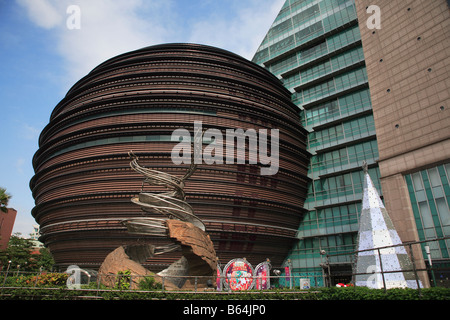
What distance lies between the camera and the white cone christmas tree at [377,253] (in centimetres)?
1648

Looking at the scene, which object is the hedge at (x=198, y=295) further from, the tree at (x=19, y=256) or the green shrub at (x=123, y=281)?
the tree at (x=19, y=256)

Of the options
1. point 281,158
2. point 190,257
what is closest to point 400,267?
point 190,257

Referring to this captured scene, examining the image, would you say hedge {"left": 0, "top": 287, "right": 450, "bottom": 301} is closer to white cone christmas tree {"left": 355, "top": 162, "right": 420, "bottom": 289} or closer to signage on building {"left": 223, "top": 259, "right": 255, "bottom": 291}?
white cone christmas tree {"left": 355, "top": 162, "right": 420, "bottom": 289}

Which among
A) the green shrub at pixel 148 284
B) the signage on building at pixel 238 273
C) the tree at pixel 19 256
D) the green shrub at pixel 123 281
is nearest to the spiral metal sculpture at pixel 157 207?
the green shrub at pixel 148 284

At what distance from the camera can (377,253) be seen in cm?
1769

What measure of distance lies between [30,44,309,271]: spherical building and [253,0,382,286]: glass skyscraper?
119 inches

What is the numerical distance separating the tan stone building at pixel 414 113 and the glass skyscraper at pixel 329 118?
6365mm

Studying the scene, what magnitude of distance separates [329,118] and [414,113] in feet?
46.6

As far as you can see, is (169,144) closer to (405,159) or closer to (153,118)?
(153,118)

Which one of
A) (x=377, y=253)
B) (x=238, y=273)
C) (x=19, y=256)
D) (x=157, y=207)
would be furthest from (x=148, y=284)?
(x=19, y=256)

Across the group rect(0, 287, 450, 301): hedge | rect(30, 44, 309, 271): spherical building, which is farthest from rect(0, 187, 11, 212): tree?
rect(0, 287, 450, 301): hedge

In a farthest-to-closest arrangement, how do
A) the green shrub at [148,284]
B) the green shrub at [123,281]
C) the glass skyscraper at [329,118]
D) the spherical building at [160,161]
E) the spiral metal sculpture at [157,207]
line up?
the glass skyscraper at [329,118], the spherical building at [160,161], the spiral metal sculpture at [157,207], the green shrub at [148,284], the green shrub at [123,281]

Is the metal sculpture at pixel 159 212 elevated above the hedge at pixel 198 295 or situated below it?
above

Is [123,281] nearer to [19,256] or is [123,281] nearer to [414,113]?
[414,113]
